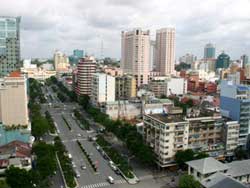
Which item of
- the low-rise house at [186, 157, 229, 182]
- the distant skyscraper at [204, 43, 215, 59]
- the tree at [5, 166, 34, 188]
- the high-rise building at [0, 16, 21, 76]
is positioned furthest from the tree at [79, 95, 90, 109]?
the distant skyscraper at [204, 43, 215, 59]

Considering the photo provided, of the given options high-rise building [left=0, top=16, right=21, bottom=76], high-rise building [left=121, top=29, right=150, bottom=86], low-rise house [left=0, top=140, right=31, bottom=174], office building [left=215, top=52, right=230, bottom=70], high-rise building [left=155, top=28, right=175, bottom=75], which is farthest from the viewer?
office building [left=215, top=52, right=230, bottom=70]

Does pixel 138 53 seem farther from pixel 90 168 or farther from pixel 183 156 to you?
pixel 183 156

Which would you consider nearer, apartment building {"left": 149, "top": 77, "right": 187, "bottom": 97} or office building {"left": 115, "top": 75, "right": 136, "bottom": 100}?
office building {"left": 115, "top": 75, "right": 136, "bottom": 100}

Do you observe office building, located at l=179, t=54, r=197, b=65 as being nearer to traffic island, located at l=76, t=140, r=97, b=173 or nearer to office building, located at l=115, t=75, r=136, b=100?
office building, located at l=115, t=75, r=136, b=100

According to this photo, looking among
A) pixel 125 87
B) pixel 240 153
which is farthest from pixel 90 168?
pixel 125 87

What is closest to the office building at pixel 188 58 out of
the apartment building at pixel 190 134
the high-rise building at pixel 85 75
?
the high-rise building at pixel 85 75

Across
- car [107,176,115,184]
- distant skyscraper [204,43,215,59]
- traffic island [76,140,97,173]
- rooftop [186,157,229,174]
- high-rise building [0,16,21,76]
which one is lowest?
car [107,176,115,184]

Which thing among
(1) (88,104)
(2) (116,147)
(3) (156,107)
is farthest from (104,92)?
(2) (116,147)
